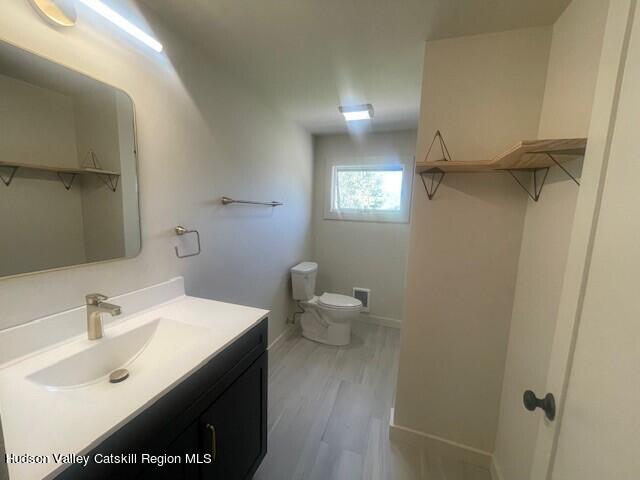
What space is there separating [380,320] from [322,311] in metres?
0.90

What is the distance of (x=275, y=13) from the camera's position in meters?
1.19

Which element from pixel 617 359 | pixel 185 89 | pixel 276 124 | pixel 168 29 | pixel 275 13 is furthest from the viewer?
pixel 276 124

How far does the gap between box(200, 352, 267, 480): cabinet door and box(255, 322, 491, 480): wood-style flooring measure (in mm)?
276

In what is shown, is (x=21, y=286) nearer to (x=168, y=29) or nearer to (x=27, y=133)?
(x=27, y=133)

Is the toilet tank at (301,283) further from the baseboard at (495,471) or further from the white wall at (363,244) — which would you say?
the baseboard at (495,471)

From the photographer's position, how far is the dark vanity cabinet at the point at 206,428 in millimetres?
657

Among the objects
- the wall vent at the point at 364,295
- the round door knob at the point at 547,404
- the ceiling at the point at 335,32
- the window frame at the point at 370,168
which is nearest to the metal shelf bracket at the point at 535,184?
the ceiling at the point at 335,32

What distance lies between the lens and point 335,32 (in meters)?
1.30

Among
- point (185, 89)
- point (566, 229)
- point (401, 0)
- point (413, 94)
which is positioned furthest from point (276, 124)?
point (566, 229)

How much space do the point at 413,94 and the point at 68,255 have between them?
86.6 inches

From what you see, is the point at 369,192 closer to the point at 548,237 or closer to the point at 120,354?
the point at 548,237

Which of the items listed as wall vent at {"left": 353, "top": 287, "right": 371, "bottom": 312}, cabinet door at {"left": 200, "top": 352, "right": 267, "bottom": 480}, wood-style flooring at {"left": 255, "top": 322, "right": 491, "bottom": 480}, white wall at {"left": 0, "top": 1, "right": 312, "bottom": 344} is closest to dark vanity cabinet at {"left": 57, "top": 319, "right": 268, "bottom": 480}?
cabinet door at {"left": 200, "top": 352, "right": 267, "bottom": 480}

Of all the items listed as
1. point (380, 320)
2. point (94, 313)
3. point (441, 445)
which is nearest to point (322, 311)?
point (380, 320)

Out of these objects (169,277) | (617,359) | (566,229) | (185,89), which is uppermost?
(185,89)
